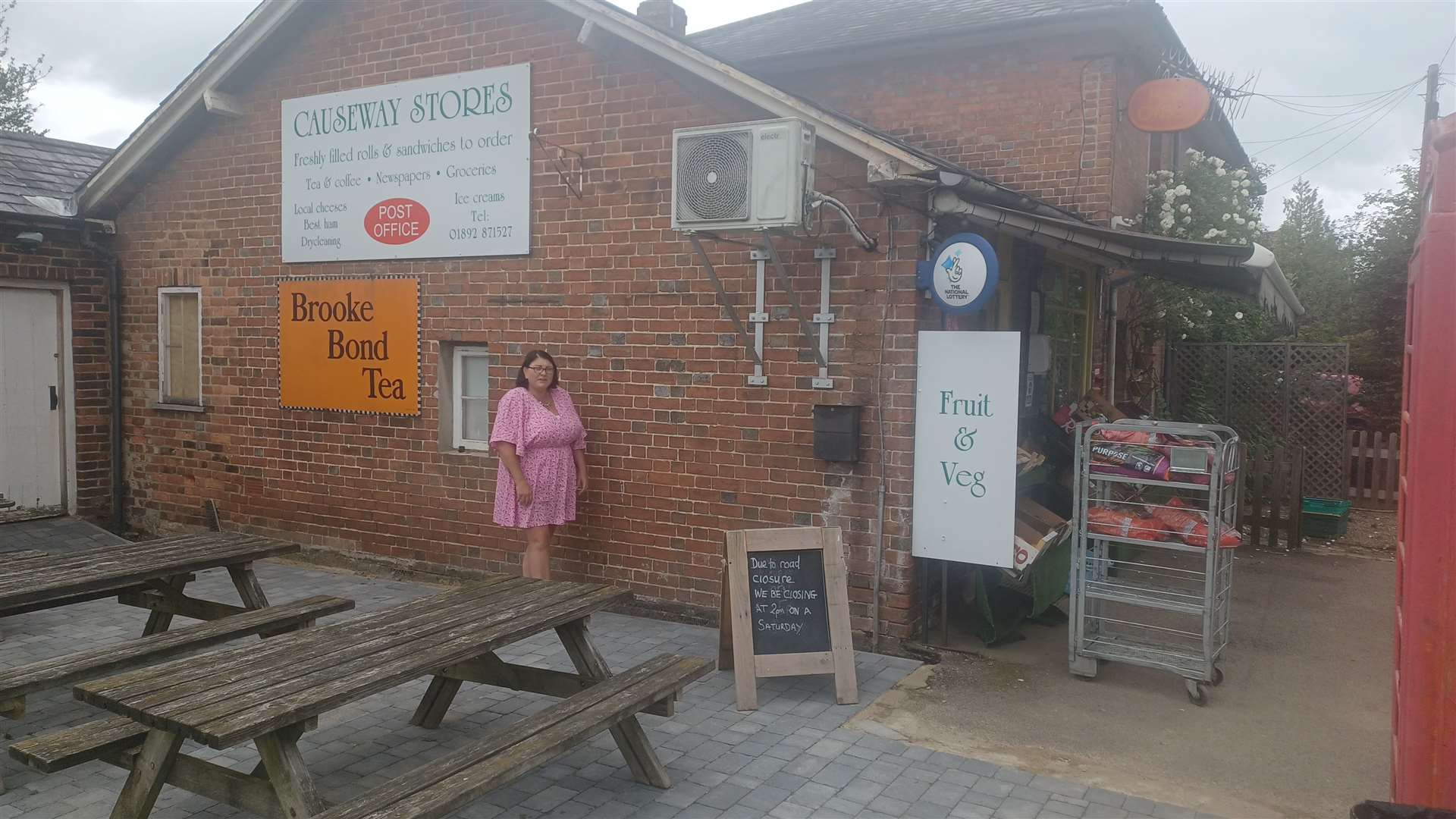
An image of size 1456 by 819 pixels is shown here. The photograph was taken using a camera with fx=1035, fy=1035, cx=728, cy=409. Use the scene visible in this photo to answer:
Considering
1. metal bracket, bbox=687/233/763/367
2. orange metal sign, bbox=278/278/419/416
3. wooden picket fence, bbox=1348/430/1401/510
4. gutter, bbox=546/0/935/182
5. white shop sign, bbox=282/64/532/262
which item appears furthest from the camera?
wooden picket fence, bbox=1348/430/1401/510

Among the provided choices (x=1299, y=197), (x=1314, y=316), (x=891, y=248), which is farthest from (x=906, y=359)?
(x=1299, y=197)

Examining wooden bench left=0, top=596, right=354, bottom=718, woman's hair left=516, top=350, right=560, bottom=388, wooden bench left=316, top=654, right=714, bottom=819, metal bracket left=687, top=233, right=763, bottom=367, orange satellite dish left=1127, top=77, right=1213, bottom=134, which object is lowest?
wooden bench left=316, top=654, right=714, bottom=819

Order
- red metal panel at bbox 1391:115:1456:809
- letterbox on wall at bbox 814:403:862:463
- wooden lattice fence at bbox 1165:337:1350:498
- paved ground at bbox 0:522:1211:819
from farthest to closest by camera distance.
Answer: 1. wooden lattice fence at bbox 1165:337:1350:498
2. letterbox on wall at bbox 814:403:862:463
3. paved ground at bbox 0:522:1211:819
4. red metal panel at bbox 1391:115:1456:809

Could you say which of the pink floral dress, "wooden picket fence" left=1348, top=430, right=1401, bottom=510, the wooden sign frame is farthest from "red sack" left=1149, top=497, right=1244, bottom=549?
"wooden picket fence" left=1348, top=430, right=1401, bottom=510

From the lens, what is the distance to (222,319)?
9.58 metres

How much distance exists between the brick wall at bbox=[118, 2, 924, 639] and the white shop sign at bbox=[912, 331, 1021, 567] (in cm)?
12

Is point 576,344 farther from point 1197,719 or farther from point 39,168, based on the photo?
point 39,168

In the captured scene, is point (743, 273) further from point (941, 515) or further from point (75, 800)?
point (75, 800)

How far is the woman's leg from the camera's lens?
7141mm

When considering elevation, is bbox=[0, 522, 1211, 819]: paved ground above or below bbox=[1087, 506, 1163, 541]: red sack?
below

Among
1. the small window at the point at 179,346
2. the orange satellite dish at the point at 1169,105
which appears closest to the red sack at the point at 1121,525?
the orange satellite dish at the point at 1169,105

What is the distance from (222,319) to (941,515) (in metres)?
6.97

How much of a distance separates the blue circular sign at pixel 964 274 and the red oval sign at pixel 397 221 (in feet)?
14.2

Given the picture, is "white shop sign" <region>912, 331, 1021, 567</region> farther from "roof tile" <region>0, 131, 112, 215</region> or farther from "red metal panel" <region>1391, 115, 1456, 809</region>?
"roof tile" <region>0, 131, 112, 215</region>
